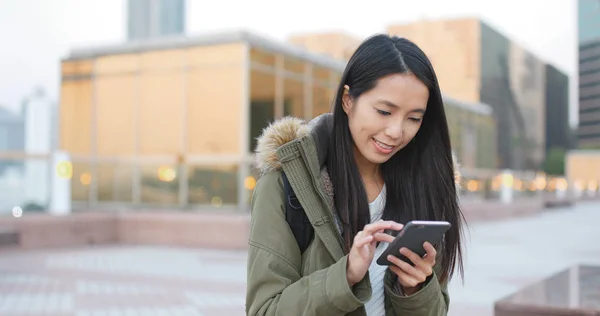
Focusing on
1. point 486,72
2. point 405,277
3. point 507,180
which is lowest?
point 507,180

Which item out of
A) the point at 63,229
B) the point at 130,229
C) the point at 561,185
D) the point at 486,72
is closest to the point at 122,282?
the point at 63,229

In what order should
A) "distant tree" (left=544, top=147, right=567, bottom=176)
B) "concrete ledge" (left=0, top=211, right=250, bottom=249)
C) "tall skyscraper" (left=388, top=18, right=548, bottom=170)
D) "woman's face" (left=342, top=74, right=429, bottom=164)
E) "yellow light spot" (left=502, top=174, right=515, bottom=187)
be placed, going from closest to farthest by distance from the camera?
"woman's face" (left=342, top=74, right=429, bottom=164)
"concrete ledge" (left=0, top=211, right=250, bottom=249)
"yellow light spot" (left=502, top=174, right=515, bottom=187)
"tall skyscraper" (left=388, top=18, right=548, bottom=170)
"distant tree" (left=544, top=147, right=567, bottom=176)

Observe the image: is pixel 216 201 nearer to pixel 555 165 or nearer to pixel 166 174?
pixel 166 174

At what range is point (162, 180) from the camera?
18.2m

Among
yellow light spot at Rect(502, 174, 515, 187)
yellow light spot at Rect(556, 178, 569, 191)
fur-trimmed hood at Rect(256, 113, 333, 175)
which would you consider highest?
fur-trimmed hood at Rect(256, 113, 333, 175)

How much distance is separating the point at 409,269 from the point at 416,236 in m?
0.15

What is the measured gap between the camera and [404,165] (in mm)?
2066

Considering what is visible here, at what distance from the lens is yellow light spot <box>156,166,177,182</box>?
1806 centimetres

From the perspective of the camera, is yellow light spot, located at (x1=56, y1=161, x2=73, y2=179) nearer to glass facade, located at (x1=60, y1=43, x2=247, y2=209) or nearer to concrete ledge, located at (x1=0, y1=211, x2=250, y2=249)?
concrete ledge, located at (x1=0, y1=211, x2=250, y2=249)

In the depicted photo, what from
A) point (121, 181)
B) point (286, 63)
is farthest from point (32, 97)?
point (286, 63)

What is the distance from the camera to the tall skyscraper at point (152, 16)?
15712cm

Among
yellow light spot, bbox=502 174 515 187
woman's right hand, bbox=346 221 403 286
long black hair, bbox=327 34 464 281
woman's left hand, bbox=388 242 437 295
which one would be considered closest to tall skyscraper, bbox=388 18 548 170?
yellow light spot, bbox=502 174 515 187

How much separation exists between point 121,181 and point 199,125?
9.29ft

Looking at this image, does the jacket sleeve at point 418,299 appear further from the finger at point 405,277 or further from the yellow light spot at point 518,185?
the yellow light spot at point 518,185
